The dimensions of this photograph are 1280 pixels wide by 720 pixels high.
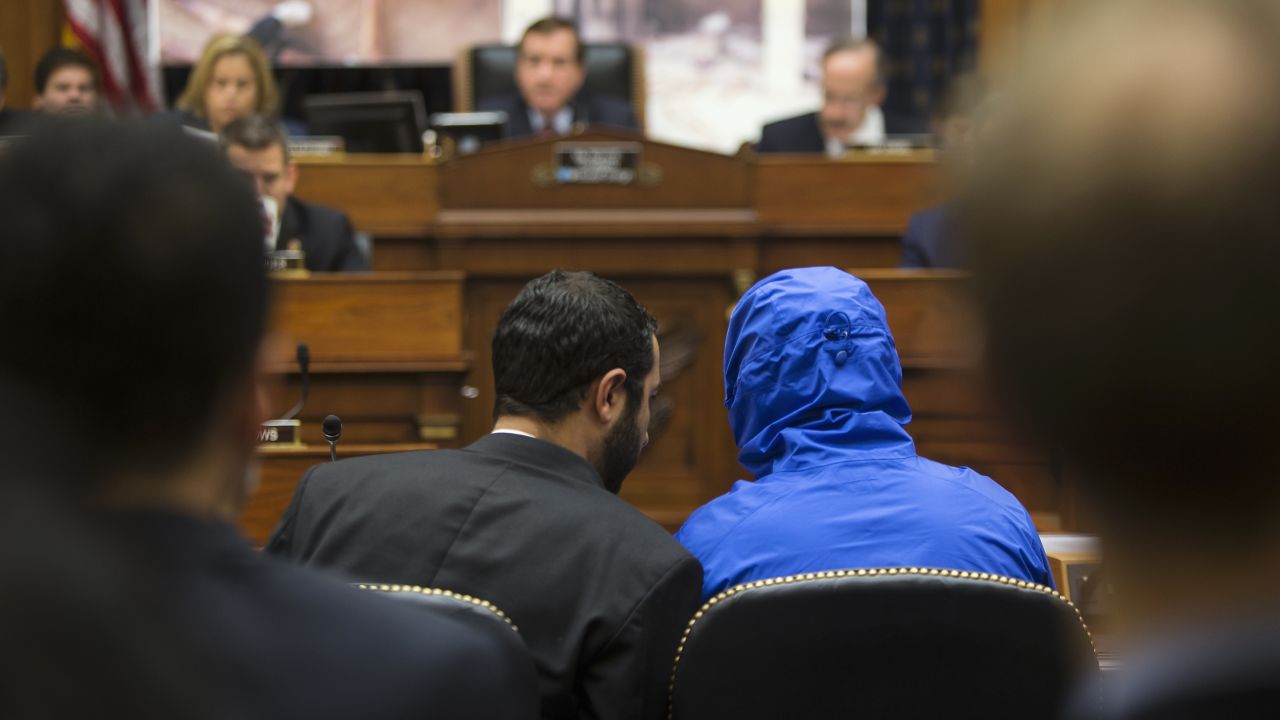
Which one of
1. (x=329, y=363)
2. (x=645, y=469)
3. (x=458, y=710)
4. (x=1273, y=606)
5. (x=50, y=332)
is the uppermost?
(x=50, y=332)

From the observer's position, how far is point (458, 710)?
0.86m

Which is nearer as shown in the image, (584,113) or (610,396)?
(610,396)

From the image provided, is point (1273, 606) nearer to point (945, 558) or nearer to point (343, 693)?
point (343, 693)

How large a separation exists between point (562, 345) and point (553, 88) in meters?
4.15

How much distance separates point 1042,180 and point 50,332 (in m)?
0.50

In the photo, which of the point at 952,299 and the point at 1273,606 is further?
the point at 952,299

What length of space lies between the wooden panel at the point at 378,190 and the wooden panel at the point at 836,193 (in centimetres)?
123

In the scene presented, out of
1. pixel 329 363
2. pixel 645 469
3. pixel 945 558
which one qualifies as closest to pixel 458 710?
pixel 945 558

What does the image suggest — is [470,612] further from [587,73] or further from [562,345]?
[587,73]

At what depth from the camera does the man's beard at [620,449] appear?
2.43m

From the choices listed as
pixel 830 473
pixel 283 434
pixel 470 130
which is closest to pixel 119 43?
pixel 470 130

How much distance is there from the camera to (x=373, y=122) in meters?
5.88

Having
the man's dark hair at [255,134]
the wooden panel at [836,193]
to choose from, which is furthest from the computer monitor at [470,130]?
the wooden panel at [836,193]

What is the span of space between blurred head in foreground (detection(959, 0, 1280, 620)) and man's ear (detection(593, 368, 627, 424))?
1.77 meters
